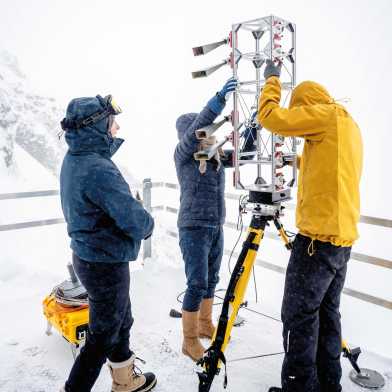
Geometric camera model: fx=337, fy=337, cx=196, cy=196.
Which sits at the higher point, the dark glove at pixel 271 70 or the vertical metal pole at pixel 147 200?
the dark glove at pixel 271 70

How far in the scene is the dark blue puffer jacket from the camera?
1.73 metres

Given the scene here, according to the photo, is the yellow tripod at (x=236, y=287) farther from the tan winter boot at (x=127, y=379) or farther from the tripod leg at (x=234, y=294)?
the tan winter boot at (x=127, y=379)

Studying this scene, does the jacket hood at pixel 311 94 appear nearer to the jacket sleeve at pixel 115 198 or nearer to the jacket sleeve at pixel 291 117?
the jacket sleeve at pixel 291 117

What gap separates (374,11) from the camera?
2056 centimetres

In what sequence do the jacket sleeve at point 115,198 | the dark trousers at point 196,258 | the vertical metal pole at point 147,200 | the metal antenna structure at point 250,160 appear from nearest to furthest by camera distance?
the jacket sleeve at point 115,198 < the metal antenna structure at point 250,160 < the dark trousers at point 196,258 < the vertical metal pole at point 147,200

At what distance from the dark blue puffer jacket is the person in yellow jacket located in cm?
86

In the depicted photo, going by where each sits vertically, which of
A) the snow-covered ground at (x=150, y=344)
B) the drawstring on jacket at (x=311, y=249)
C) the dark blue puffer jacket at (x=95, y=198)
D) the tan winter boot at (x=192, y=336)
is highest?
the dark blue puffer jacket at (x=95, y=198)

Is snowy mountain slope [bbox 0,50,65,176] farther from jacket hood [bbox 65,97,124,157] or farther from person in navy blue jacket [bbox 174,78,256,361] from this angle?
jacket hood [bbox 65,97,124,157]

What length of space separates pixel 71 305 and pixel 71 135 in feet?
4.92

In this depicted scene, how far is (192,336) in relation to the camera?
2662 mm

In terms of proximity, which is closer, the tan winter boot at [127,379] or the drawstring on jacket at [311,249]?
the drawstring on jacket at [311,249]

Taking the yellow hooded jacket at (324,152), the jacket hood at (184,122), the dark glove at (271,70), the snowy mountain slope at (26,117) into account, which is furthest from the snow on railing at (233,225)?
the snowy mountain slope at (26,117)

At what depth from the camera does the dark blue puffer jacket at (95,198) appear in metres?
1.73

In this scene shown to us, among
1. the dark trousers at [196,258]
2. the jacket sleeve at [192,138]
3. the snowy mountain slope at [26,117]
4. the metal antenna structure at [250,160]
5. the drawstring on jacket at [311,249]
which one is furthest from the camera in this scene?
the snowy mountain slope at [26,117]
